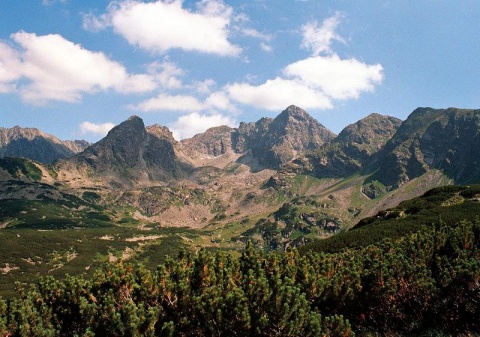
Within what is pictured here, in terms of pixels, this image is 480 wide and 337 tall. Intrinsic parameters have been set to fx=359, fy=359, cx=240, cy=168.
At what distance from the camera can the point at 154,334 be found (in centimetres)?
2423

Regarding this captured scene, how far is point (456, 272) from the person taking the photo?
1121 inches

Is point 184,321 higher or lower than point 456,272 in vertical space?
lower

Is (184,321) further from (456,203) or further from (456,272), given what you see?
(456,203)

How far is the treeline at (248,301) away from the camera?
23.2 metres

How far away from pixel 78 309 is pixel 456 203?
21222 centimetres

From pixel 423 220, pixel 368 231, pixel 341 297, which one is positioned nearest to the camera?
pixel 341 297

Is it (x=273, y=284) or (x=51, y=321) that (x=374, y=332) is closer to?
(x=273, y=284)

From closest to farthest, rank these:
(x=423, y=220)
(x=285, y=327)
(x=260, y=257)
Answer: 1. (x=285, y=327)
2. (x=260, y=257)
3. (x=423, y=220)

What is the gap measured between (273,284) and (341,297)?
9.61m

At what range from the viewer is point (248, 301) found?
24.4 m

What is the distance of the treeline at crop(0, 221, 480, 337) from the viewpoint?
2320 centimetres

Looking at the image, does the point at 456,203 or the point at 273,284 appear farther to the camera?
the point at 456,203

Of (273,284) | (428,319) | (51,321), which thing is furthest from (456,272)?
(51,321)

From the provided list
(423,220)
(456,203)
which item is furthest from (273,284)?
(456,203)
